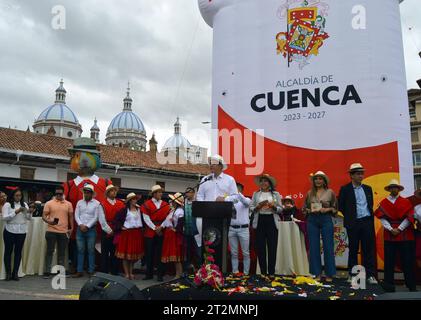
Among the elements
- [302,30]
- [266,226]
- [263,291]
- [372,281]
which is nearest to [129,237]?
[266,226]

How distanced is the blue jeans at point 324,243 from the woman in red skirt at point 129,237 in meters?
2.79

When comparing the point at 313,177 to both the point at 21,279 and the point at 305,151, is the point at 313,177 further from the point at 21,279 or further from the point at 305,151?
the point at 21,279

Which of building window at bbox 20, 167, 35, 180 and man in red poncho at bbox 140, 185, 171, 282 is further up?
building window at bbox 20, 167, 35, 180

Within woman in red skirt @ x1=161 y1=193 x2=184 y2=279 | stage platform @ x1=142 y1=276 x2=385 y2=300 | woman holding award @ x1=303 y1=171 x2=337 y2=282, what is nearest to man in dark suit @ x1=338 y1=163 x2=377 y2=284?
woman holding award @ x1=303 y1=171 x2=337 y2=282

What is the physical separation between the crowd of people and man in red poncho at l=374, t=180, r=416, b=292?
0.04ft

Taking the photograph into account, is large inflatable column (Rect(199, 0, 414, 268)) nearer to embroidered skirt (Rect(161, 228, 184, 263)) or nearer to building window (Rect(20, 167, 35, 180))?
embroidered skirt (Rect(161, 228, 184, 263))

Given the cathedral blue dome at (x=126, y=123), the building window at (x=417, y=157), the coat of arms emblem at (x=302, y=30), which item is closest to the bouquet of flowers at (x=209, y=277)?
the coat of arms emblem at (x=302, y=30)

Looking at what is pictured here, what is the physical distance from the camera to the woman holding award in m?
5.38

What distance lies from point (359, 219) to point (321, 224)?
0.51 metres

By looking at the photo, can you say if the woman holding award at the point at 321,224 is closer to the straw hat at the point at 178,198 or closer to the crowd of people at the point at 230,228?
the crowd of people at the point at 230,228

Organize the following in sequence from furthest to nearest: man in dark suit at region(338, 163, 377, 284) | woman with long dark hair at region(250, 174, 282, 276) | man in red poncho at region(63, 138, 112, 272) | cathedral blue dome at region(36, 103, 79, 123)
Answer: cathedral blue dome at region(36, 103, 79, 123) → man in red poncho at region(63, 138, 112, 272) → woman with long dark hair at region(250, 174, 282, 276) → man in dark suit at region(338, 163, 377, 284)

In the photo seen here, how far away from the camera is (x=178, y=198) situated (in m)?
6.52
